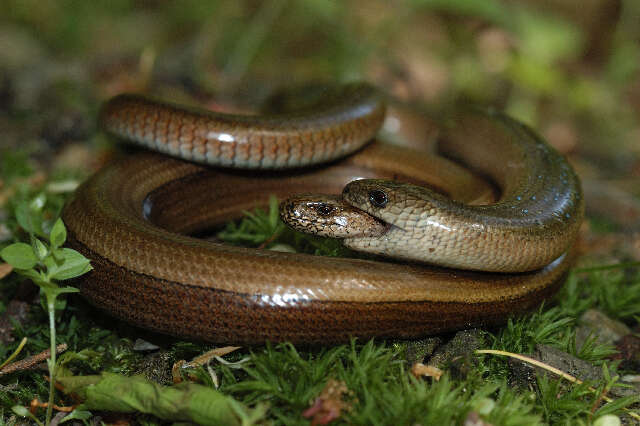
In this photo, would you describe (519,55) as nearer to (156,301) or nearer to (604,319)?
(604,319)

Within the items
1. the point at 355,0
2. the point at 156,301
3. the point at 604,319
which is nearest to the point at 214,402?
the point at 156,301

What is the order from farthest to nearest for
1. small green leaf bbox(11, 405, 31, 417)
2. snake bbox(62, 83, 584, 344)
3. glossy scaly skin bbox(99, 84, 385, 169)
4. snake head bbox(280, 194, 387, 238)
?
glossy scaly skin bbox(99, 84, 385, 169) < snake head bbox(280, 194, 387, 238) < snake bbox(62, 83, 584, 344) < small green leaf bbox(11, 405, 31, 417)

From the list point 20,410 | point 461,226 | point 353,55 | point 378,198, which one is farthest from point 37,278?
point 353,55

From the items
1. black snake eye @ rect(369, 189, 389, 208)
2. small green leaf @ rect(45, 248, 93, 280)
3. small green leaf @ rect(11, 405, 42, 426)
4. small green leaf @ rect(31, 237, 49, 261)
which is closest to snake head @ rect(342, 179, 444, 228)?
black snake eye @ rect(369, 189, 389, 208)

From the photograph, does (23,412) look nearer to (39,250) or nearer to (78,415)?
(78,415)

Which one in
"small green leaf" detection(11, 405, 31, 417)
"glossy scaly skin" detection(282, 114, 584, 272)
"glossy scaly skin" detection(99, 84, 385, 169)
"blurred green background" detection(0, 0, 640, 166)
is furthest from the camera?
"blurred green background" detection(0, 0, 640, 166)

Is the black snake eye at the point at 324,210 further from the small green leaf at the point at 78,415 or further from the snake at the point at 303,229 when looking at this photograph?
the small green leaf at the point at 78,415

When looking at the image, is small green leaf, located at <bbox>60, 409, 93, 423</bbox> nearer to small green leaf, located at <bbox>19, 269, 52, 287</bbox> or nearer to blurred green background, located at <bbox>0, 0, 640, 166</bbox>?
small green leaf, located at <bbox>19, 269, 52, 287</bbox>
